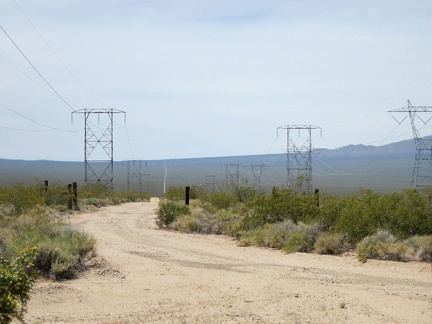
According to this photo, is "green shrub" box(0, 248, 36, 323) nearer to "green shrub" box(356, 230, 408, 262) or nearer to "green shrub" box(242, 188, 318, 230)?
"green shrub" box(356, 230, 408, 262)

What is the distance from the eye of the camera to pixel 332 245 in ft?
70.7

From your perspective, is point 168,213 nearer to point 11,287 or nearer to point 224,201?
point 224,201

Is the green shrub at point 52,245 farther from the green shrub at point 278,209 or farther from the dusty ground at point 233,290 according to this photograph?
the green shrub at point 278,209

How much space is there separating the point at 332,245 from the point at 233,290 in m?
7.58

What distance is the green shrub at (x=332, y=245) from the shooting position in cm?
2158

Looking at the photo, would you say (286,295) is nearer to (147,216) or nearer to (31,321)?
(31,321)

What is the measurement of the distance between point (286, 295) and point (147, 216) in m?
26.2

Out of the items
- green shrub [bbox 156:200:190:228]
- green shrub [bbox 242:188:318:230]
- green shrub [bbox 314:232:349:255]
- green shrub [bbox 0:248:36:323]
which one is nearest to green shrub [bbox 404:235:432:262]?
green shrub [bbox 314:232:349:255]

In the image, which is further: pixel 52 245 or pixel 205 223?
pixel 205 223

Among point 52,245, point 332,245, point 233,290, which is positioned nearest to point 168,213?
point 332,245

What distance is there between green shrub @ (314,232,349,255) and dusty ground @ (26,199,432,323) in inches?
24.2

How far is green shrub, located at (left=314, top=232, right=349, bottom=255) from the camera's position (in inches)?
Result: 850

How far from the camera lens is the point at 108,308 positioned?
42.4 feet

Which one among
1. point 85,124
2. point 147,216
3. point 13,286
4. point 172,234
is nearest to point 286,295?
point 13,286
